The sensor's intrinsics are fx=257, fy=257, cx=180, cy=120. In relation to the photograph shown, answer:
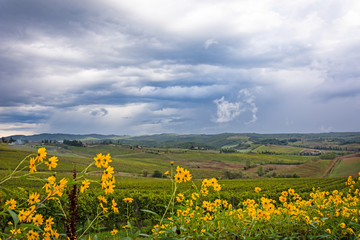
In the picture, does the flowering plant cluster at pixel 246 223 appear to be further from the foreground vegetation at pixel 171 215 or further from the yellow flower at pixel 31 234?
the yellow flower at pixel 31 234

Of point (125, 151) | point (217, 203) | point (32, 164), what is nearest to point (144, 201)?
point (217, 203)

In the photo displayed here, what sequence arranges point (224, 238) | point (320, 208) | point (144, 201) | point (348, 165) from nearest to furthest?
point (224, 238), point (320, 208), point (144, 201), point (348, 165)

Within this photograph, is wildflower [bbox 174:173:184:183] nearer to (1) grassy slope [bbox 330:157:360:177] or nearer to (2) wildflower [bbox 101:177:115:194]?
(2) wildflower [bbox 101:177:115:194]

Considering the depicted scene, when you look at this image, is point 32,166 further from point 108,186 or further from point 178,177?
point 178,177

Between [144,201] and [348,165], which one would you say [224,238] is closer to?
[144,201]

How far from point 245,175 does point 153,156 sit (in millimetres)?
69057

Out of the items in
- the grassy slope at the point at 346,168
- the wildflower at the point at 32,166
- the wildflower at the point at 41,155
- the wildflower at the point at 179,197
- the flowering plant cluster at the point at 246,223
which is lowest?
the grassy slope at the point at 346,168

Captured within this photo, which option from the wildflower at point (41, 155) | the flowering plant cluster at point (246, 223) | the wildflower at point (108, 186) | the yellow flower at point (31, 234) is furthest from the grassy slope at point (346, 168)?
the wildflower at point (41, 155)

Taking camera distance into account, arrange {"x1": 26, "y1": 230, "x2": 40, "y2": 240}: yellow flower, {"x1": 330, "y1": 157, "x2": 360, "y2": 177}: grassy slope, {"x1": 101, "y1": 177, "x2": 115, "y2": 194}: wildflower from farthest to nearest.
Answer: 1. {"x1": 330, "y1": 157, "x2": 360, "y2": 177}: grassy slope
2. {"x1": 26, "y1": 230, "x2": 40, "y2": 240}: yellow flower
3. {"x1": 101, "y1": 177, "x2": 115, "y2": 194}: wildflower

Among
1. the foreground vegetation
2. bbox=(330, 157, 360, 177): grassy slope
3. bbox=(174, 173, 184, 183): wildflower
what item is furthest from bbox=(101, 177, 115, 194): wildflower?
bbox=(330, 157, 360, 177): grassy slope

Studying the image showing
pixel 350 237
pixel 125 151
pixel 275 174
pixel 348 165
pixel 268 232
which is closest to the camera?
pixel 268 232

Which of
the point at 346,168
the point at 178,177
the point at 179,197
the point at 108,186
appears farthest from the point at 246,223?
the point at 346,168

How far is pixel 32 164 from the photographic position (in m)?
2.30

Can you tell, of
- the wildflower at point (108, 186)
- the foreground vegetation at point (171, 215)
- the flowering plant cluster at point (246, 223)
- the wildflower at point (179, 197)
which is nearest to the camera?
the foreground vegetation at point (171, 215)
